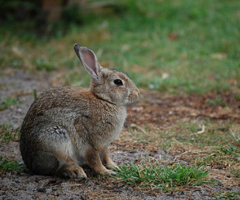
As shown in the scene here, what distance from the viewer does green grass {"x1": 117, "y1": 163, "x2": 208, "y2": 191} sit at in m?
3.84

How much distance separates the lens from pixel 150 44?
9.46 meters

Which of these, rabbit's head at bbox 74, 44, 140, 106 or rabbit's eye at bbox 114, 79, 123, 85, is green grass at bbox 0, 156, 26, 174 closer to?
rabbit's head at bbox 74, 44, 140, 106

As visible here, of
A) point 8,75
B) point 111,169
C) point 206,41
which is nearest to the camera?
point 111,169

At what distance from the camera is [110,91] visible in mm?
4480

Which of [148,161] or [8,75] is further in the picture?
[8,75]

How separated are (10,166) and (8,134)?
93cm

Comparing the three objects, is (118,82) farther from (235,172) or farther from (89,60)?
(235,172)

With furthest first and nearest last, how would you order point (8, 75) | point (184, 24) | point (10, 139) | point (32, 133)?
point (184, 24) < point (8, 75) < point (10, 139) < point (32, 133)

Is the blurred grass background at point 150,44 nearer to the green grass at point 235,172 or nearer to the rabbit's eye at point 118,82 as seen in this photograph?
the rabbit's eye at point 118,82

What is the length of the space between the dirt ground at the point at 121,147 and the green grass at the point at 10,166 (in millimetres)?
78

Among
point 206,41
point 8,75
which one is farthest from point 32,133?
point 206,41

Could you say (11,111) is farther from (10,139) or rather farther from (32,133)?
(32,133)

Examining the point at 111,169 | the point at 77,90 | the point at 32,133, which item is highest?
the point at 77,90

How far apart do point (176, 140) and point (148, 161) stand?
2.46 ft
